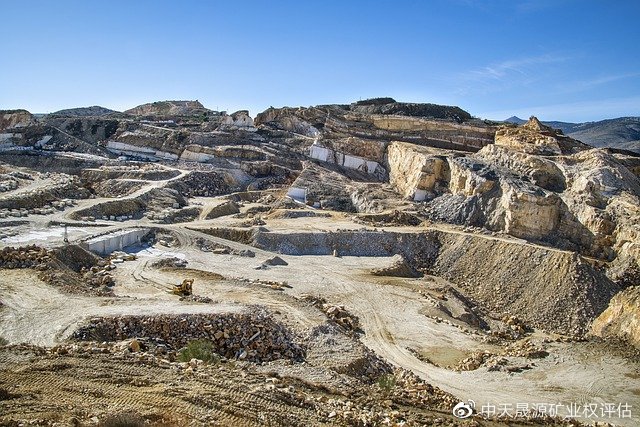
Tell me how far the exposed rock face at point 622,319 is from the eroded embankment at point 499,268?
823mm

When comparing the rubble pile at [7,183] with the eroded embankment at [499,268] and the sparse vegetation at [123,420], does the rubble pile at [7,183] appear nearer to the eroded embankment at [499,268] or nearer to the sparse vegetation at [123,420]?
the eroded embankment at [499,268]

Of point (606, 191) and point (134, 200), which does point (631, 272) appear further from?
point (134, 200)

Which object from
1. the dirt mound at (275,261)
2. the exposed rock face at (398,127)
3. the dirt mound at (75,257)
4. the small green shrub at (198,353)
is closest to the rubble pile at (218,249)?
the dirt mound at (275,261)

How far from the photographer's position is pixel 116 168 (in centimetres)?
3809

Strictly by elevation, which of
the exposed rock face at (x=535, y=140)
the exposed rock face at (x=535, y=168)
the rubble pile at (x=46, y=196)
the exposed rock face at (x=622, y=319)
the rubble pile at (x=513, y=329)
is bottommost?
the rubble pile at (x=513, y=329)

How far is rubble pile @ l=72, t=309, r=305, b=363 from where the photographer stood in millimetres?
11258

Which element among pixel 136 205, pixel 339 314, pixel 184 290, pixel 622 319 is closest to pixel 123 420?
pixel 184 290

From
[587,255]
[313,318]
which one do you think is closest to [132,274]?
[313,318]

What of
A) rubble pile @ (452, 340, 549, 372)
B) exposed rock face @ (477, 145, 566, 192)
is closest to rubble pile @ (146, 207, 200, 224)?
exposed rock face @ (477, 145, 566, 192)

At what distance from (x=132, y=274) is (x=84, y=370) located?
10.0 m

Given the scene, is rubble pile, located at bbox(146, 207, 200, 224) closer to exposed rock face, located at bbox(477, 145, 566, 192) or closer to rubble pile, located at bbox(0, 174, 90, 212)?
rubble pile, located at bbox(0, 174, 90, 212)

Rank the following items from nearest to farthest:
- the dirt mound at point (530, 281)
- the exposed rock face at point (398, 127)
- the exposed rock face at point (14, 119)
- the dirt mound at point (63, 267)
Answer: the dirt mound at point (63, 267), the dirt mound at point (530, 281), the exposed rock face at point (398, 127), the exposed rock face at point (14, 119)

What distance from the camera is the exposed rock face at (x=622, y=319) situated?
15289 millimetres

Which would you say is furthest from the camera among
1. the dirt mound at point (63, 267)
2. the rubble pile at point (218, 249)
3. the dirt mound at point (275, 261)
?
the rubble pile at point (218, 249)
